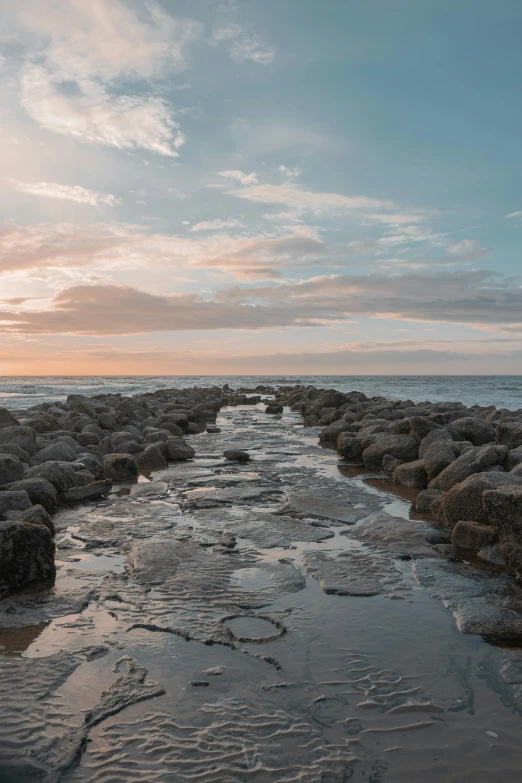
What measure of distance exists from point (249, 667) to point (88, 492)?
504 centimetres

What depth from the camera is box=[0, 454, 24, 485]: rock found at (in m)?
7.18

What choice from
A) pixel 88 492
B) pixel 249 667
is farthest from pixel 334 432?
pixel 249 667

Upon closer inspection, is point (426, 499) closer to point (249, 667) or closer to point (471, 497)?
point (471, 497)

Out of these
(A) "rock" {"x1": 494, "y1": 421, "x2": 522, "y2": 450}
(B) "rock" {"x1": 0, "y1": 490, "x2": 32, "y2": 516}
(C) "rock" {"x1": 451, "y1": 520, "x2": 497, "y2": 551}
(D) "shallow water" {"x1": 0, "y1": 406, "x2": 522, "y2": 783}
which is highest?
(A) "rock" {"x1": 494, "y1": 421, "x2": 522, "y2": 450}

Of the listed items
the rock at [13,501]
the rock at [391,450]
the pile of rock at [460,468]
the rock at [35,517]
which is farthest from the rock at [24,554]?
the rock at [391,450]

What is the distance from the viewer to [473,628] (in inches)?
146

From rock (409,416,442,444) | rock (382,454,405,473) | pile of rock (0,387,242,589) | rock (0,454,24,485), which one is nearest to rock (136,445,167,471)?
pile of rock (0,387,242,589)

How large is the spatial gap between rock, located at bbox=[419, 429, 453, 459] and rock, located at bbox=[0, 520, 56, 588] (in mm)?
6307

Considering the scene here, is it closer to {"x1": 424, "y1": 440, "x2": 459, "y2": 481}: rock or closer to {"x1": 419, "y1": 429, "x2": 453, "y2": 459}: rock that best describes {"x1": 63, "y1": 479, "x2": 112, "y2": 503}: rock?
{"x1": 424, "y1": 440, "x2": 459, "y2": 481}: rock

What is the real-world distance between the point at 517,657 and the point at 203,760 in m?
2.03

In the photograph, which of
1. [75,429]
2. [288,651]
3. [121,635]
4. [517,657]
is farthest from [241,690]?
[75,429]

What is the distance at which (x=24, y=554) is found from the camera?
4387 millimetres

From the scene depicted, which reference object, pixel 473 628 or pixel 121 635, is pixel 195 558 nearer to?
pixel 121 635

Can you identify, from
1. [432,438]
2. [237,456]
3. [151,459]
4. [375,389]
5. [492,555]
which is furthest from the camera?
[375,389]
